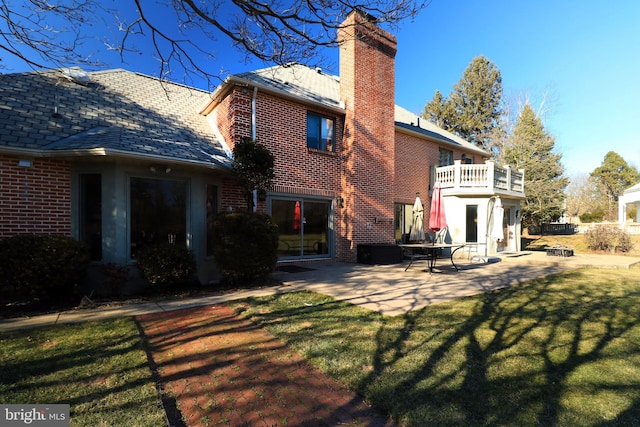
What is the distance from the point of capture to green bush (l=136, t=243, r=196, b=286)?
22.1 ft

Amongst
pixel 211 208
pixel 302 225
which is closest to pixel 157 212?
pixel 211 208

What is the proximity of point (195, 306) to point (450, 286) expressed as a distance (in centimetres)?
578

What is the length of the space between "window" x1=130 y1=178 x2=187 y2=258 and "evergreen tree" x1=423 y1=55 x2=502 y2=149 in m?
34.7

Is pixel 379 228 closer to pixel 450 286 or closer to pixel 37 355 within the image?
pixel 450 286

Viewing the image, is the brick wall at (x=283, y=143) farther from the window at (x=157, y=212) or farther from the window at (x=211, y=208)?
the window at (x=157, y=212)

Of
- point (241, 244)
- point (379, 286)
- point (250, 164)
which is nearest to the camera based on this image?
point (241, 244)

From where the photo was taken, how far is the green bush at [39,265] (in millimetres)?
5543

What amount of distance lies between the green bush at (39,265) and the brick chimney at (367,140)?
26.2 ft

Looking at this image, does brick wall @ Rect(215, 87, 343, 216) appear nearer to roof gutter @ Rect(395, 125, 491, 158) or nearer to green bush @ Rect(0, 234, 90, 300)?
green bush @ Rect(0, 234, 90, 300)

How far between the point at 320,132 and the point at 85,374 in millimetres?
9905

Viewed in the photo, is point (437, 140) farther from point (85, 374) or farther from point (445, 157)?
point (85, 374)

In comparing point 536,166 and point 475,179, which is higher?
point 536,166

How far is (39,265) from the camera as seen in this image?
5.72 metres

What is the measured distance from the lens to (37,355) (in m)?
3.71
